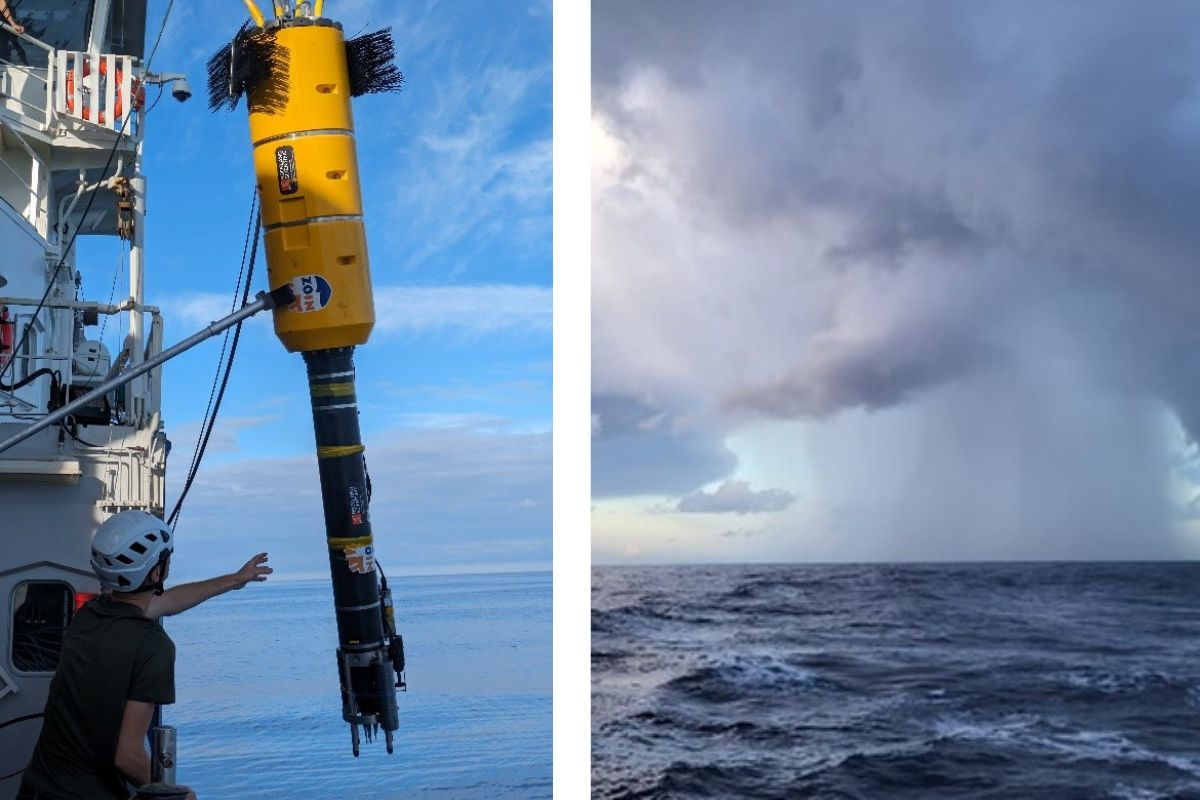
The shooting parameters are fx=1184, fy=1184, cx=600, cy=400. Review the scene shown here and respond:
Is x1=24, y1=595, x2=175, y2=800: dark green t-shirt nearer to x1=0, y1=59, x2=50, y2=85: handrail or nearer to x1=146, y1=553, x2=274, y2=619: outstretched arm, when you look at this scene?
x1=146, y1=553, x2=274, y2=619: outstretched arm

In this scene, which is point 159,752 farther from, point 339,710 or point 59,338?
point 339,710

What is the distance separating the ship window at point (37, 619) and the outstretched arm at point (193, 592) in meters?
Answer: 1.32

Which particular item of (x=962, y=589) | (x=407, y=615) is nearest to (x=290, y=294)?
(x=962, y=589)

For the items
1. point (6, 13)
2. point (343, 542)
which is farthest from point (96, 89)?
point (343, 542)

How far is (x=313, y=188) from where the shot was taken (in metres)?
2.71

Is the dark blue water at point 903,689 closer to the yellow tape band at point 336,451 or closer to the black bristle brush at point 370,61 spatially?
the yellow tape band at point 336,451

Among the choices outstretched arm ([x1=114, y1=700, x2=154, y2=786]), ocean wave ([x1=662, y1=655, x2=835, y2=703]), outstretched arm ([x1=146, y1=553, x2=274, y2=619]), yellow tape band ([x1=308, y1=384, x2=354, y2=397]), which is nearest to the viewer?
outstretched arm ([x1=114, y1=700, x2=154, y2=786])

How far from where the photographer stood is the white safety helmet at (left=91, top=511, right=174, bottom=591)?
3.76 ft

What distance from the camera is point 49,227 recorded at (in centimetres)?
383

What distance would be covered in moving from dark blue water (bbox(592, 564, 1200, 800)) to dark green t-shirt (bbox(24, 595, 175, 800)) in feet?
13.7

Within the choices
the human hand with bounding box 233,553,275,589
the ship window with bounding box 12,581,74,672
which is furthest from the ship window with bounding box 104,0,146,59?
the human hand with bounding box 233,553,275,589

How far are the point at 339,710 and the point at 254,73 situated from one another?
1265cm

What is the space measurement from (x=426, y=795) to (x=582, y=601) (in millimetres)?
8105

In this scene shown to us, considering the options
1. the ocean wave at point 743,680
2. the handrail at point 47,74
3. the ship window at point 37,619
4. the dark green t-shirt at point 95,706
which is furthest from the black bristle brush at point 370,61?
the ocean wave at point 743,680
